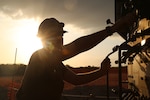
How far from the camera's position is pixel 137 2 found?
3.60 metres

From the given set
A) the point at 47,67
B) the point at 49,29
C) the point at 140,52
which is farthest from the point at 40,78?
the point at 140,52

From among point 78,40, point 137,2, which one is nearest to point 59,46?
point 78,40

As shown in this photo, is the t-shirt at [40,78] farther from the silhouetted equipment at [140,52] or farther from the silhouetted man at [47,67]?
the silhouetted equipment at [140,52]

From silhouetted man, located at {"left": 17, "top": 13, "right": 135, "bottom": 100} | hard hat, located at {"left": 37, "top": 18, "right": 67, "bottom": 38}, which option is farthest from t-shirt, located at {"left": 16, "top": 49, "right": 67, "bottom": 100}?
hard hat, located at {"left": 37, "top": 18, "right": 67, "bottom": 38}

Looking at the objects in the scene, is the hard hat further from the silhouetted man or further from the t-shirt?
the t-shirt

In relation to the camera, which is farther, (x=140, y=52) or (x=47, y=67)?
(x=140, y=52)

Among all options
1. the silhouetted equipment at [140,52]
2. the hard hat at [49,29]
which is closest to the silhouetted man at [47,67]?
the hard hat at [49,29]

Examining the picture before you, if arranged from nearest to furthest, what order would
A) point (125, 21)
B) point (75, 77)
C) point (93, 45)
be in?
point (125, 21)
point (93, 45)
point (75, 77)

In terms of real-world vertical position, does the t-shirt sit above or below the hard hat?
below

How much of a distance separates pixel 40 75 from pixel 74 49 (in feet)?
2.02

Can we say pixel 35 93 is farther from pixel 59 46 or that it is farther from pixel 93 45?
pixel 93 45

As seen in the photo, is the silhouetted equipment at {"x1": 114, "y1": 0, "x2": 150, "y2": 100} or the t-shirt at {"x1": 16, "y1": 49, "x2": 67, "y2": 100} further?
the silhouetted equipment at {"x1": 114, "y1": 0, "x2": 150, "y2": 100}

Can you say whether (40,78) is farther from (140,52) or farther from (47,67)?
(140,52)

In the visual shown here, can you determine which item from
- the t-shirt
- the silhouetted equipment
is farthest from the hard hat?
the silhouetted equipment
